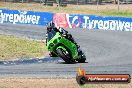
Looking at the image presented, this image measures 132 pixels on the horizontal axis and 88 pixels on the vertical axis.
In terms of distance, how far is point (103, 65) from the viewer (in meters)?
22.6

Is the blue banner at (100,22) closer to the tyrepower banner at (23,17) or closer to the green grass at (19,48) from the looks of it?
the tyrepower banner at (23,17)

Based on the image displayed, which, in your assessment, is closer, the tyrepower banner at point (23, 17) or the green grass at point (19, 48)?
the green grass at point (19, 48)

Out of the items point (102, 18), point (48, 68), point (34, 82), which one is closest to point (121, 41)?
point (102, 18)

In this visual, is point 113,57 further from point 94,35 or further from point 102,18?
point 102,18

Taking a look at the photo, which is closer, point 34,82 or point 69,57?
point 34,82

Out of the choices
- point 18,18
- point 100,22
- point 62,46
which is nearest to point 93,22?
point 100,22

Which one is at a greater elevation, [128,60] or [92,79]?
[92,79]

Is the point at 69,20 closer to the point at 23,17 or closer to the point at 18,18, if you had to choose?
the point at 23,17

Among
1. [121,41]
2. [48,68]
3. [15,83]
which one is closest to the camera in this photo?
[15,83]

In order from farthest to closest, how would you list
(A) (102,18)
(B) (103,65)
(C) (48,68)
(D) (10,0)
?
1. (D) (10,0)
2. (A) (102,18)
3. (B) (103,65)
4. (C) (48,68)

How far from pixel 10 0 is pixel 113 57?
1259 inches

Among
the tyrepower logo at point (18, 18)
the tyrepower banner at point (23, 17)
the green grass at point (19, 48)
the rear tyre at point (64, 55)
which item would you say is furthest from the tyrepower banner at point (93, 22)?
the rear tyre at point (64, 55)

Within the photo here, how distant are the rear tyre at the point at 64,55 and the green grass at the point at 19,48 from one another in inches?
137

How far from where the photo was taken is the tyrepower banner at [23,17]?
39719 mm
